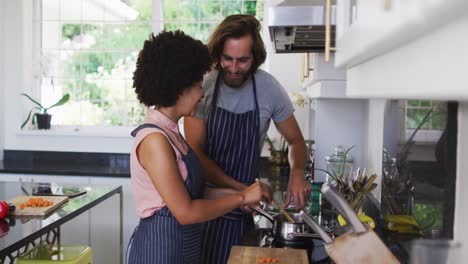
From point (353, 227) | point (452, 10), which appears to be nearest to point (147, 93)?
point (353, 227)

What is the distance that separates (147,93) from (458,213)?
2.95ft

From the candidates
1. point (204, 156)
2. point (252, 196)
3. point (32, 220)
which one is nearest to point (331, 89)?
point (204, 156)

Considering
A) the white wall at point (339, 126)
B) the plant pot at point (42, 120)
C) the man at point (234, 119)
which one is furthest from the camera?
the plant pot at point (42, 120)

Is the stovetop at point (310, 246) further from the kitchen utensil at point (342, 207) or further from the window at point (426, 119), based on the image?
the kitchen utensil at point (342, 207)

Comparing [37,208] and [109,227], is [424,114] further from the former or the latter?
[109,227]

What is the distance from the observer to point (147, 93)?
1.53m

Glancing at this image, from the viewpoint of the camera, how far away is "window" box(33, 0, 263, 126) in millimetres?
4184

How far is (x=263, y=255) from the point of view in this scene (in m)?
1.51

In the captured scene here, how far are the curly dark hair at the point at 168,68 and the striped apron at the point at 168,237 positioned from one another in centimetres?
14

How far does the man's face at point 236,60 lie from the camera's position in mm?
1894

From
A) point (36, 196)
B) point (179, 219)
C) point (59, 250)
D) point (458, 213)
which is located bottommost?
point (59, 250)

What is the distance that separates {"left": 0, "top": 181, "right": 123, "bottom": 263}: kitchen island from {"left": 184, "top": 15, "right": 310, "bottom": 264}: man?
76cm

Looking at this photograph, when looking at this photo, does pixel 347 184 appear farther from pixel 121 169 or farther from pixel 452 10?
pixel 121 169

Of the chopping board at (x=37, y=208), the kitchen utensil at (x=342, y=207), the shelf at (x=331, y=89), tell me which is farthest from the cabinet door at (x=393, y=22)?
the chopping board at (x=37, y=208)
